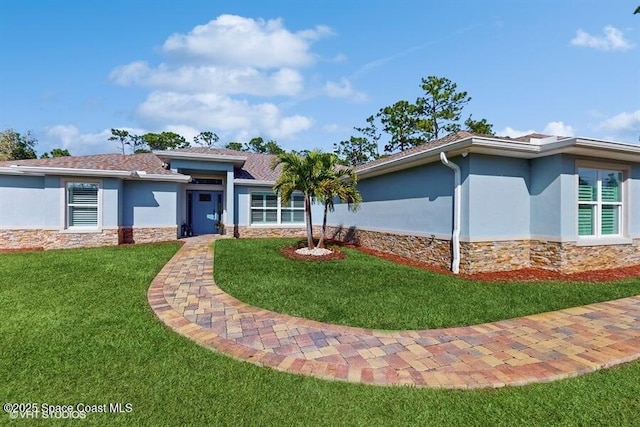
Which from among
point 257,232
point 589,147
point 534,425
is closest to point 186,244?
point 257,232

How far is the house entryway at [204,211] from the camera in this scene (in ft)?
53.3

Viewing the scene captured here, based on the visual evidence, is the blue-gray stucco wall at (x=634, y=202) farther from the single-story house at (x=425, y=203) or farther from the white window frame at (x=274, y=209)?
the white window frame at (x=274, y=209)

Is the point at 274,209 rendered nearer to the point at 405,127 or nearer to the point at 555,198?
the point at 555,198

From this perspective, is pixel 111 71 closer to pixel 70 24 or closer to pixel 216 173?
pixel 70 24

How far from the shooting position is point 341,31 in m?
11.0

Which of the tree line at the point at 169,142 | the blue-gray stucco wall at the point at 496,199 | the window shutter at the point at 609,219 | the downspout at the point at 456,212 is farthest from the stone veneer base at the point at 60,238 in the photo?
the tree line at the point at 169,142

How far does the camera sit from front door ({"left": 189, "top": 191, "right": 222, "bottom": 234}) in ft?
53.6

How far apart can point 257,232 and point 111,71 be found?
999 centimetres

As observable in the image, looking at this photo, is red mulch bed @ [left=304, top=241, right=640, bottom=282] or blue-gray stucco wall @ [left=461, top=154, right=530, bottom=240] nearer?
red mulch bed @ [left=304, top=241, right=640, bottom=282]

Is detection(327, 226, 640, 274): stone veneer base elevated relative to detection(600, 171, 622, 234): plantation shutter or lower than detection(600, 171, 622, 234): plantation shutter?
lower

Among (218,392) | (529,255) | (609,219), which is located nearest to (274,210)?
(529,255)

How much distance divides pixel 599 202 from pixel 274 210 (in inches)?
512

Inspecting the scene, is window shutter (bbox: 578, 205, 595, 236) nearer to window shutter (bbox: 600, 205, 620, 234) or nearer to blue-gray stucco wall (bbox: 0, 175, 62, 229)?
window shutter (bbox: 600, 205, 620, 234)

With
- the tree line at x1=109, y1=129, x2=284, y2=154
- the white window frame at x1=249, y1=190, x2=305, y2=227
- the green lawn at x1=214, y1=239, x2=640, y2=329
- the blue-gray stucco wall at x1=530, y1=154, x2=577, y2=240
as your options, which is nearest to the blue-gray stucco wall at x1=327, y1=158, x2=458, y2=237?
the green lawn at x1=214, y1=239, x2=640, y2=329
